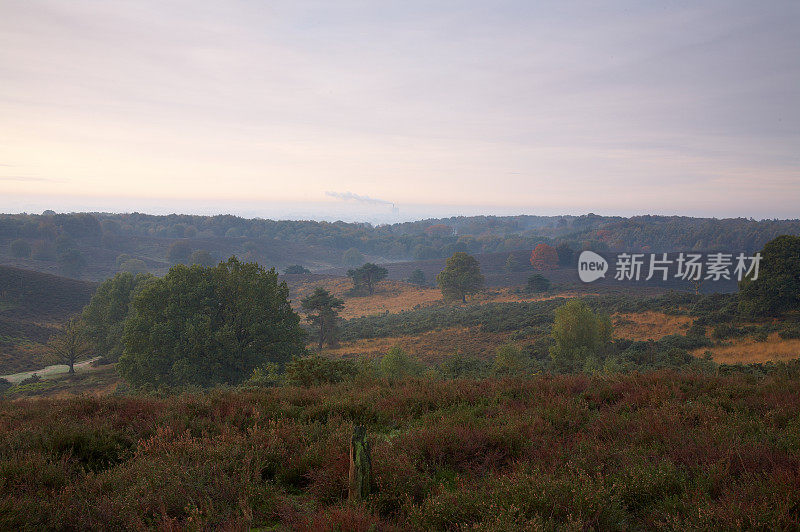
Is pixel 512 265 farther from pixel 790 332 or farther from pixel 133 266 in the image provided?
pixel 133 266

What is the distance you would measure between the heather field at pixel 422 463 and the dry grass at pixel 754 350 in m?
22.7

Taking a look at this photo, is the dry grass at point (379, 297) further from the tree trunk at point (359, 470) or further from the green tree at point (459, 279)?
the tree trunk at point (359, 470)

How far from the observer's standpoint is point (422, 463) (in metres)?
4.81

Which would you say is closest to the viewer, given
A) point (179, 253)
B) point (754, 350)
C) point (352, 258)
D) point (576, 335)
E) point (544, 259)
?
point (576, 335)

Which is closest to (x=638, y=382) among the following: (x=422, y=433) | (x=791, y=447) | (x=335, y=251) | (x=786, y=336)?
(x=791, y=447)

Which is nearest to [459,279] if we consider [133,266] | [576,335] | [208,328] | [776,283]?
[576,335]

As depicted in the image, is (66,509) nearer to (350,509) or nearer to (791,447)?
(350,509)

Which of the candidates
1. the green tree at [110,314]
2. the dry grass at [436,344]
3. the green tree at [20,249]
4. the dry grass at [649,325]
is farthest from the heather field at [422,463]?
the green tree at [20,249]

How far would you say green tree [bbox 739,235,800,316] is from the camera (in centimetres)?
3097

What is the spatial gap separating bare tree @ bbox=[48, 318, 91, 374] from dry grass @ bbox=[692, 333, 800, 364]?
52537 millimetres

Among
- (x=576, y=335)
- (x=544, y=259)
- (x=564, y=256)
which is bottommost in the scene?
(x=576, y=335)

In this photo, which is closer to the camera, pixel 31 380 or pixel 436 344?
pixel 31 380

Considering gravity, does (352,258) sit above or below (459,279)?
above

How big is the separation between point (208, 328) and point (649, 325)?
3835cm
